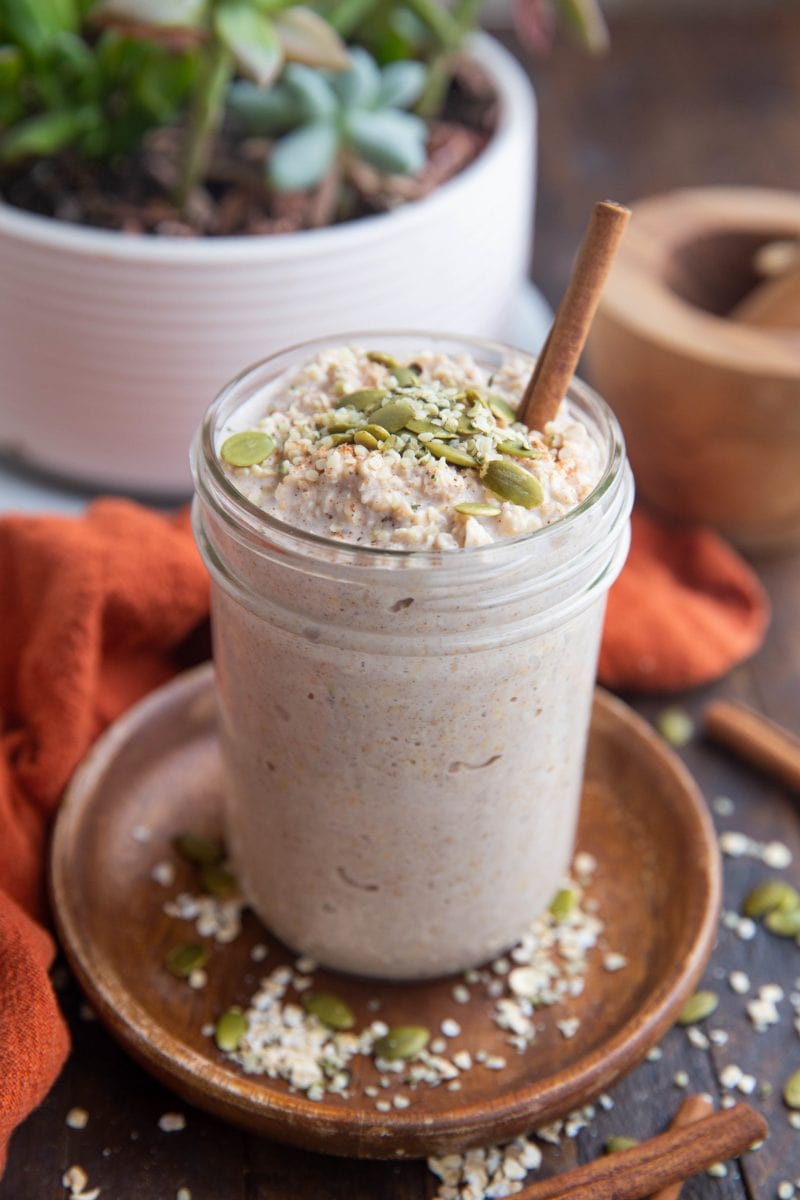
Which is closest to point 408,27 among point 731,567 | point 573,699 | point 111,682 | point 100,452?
point 100,452

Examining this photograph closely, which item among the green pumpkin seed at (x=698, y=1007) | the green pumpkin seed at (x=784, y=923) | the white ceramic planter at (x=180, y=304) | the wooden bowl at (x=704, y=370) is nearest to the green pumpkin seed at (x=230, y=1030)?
the green pumpkin seed at (x=698, y=1007)

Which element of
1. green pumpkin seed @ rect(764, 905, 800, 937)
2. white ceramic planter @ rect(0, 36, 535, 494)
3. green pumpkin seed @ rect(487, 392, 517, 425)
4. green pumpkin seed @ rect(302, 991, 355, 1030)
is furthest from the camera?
white ceramic planter @ rect(0, 36, 535, 494)

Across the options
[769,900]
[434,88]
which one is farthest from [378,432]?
[434,88]

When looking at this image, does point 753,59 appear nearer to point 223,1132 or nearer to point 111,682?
point 111,682

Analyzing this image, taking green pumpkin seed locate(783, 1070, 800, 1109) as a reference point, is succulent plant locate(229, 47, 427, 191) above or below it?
above

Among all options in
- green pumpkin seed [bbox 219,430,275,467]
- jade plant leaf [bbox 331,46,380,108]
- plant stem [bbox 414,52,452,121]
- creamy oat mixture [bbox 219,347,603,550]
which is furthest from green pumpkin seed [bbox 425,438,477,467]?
plant stem [bbox 414,52,452,121]

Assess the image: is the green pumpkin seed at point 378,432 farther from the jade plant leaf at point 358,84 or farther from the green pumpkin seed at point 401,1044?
the jade plant leaf at point 358,84

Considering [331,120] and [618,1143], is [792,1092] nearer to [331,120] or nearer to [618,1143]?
[618,1143]

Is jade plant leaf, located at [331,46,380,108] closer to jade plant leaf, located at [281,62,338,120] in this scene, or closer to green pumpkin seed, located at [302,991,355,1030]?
jade plant leaf, located at [281,62,338,120]
